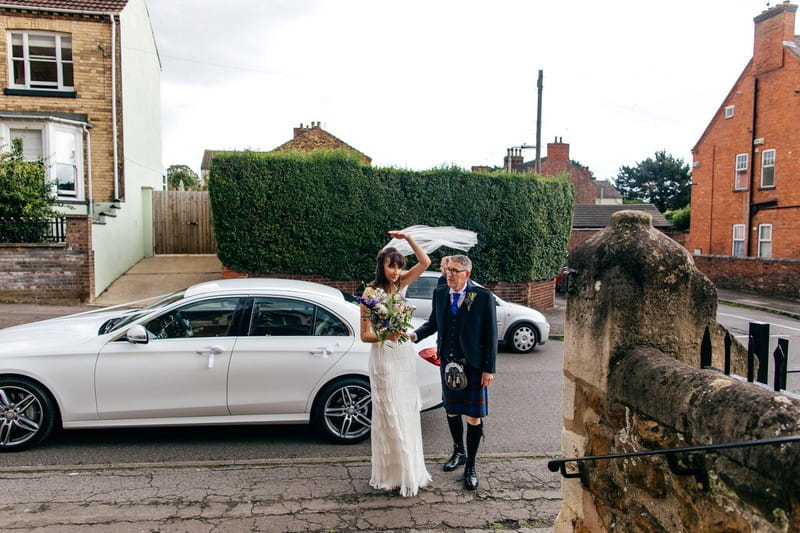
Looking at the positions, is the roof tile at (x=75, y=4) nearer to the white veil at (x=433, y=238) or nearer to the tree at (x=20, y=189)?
the tree at (x=20, y=189)

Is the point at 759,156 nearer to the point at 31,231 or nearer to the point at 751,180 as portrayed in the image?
the point at 751,180

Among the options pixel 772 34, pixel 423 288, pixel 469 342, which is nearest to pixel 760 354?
pixel 469 342

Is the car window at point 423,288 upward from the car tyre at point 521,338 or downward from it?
upward

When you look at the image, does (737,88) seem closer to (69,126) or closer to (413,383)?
(69,126)

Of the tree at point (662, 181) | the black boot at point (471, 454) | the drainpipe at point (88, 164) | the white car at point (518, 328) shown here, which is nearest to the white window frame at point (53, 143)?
the drainpipe at point (88, 164)

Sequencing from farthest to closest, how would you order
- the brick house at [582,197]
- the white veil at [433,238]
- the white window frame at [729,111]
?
1. the brick house at [582,197]
2. the white window frame at [729,111]
3. the white veil at [433,238]

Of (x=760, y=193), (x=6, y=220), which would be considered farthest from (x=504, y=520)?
(x=760, y=193)

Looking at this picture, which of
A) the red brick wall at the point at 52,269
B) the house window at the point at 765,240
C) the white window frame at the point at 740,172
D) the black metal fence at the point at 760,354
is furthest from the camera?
the white window frame at the point at 740,172

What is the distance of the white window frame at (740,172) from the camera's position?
92.7 feet

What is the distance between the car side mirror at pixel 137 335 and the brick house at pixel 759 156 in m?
26.9

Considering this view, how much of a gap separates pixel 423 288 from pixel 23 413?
6708mm

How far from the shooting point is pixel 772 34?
26469 mm

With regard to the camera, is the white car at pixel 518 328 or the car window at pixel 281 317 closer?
the car window at pixel 281 317

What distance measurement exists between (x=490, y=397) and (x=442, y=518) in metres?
3.74
